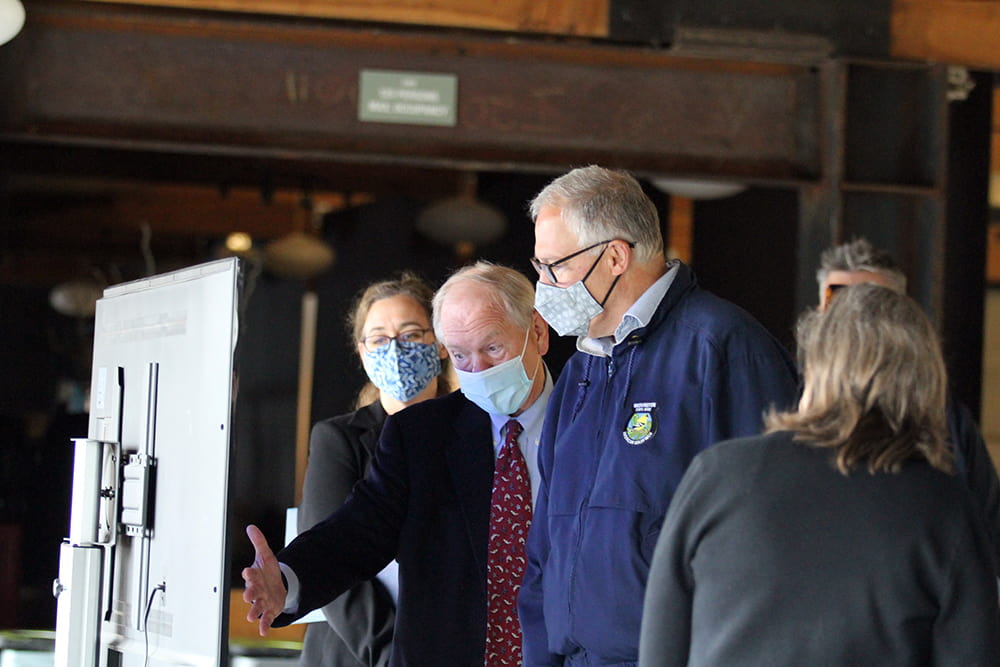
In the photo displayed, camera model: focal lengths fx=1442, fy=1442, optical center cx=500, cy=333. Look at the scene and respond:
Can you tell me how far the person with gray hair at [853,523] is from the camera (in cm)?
212

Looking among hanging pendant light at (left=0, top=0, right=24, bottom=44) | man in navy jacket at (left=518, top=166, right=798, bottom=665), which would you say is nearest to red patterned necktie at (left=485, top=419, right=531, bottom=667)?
man in navy jacket at (left=518, top=166, right=798, bottom=665)

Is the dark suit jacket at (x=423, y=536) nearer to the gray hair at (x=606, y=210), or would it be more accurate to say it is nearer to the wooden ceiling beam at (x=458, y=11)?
the gray hair at (x=606, y=210)

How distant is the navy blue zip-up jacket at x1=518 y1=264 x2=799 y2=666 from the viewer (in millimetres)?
2568

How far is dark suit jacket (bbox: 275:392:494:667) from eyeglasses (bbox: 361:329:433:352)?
38cm

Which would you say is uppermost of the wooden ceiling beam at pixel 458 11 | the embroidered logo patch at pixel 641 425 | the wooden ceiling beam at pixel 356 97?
the wooden ceiling beam at pixel 458 11

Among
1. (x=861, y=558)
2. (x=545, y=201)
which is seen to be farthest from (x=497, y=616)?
(x=861, y=558)

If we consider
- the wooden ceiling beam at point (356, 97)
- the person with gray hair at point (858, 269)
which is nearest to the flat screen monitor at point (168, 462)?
the person with gray hair at point (858, 269)

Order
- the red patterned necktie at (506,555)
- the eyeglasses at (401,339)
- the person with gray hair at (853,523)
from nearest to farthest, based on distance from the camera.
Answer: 1. the person with gray hair at (853,523)
2. the red patterned necktie at (506,555)
3. the eyeglasses at (401,339)

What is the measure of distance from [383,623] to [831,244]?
293cm

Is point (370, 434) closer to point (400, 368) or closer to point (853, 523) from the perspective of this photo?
point (400, 368)

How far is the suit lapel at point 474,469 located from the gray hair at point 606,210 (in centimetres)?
62

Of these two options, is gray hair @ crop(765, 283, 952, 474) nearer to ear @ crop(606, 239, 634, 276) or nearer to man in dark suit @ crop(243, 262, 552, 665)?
ear @ crop(606, 239, 634, 276)

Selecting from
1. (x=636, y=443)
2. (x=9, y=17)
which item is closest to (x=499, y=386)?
(x=636, y=443)

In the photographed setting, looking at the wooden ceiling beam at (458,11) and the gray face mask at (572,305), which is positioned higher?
the wooden ceiling beam at (458,11)
